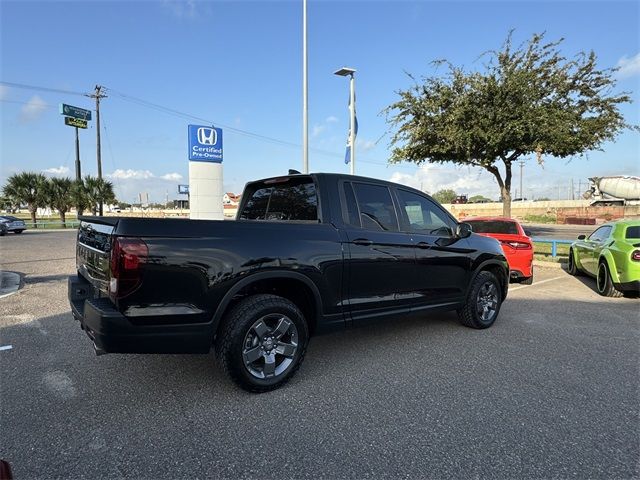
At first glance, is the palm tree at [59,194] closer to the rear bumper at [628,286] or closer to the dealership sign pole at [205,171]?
the dealership sign pole at [205,171]

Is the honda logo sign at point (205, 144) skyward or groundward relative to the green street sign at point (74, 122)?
groundward

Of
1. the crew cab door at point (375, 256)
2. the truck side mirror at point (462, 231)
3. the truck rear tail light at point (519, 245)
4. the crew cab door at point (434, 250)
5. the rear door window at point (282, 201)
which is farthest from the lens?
the truck rear tail light at point (519, 245)

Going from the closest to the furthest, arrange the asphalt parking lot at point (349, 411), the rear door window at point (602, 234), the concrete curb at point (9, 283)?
the asphalt parking lot at point (349, 411) → the concrete curb at point (9, 283) → the rear door window at point (602, 234)

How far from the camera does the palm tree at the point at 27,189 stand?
125 feet

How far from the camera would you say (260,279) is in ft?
11.3

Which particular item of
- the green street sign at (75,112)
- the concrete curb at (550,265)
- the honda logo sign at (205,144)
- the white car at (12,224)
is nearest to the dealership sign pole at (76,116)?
the green street sign at (75,112)

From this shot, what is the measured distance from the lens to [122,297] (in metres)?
2.99

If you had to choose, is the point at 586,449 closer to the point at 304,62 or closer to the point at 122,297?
the point at 122,297

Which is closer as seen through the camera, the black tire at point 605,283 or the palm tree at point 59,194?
the black tire at point 605,283

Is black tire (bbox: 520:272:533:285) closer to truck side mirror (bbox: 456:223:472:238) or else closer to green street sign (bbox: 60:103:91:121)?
truck side mirror (bbox: 456:223:472:238)

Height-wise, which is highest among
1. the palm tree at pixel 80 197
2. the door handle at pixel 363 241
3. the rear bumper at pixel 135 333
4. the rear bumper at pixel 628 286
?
the palm tree at pixel 80 197

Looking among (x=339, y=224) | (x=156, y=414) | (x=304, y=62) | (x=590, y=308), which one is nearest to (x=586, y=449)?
(x=339, y=224)

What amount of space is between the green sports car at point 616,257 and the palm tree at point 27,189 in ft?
144

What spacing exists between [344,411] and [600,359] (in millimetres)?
2986
